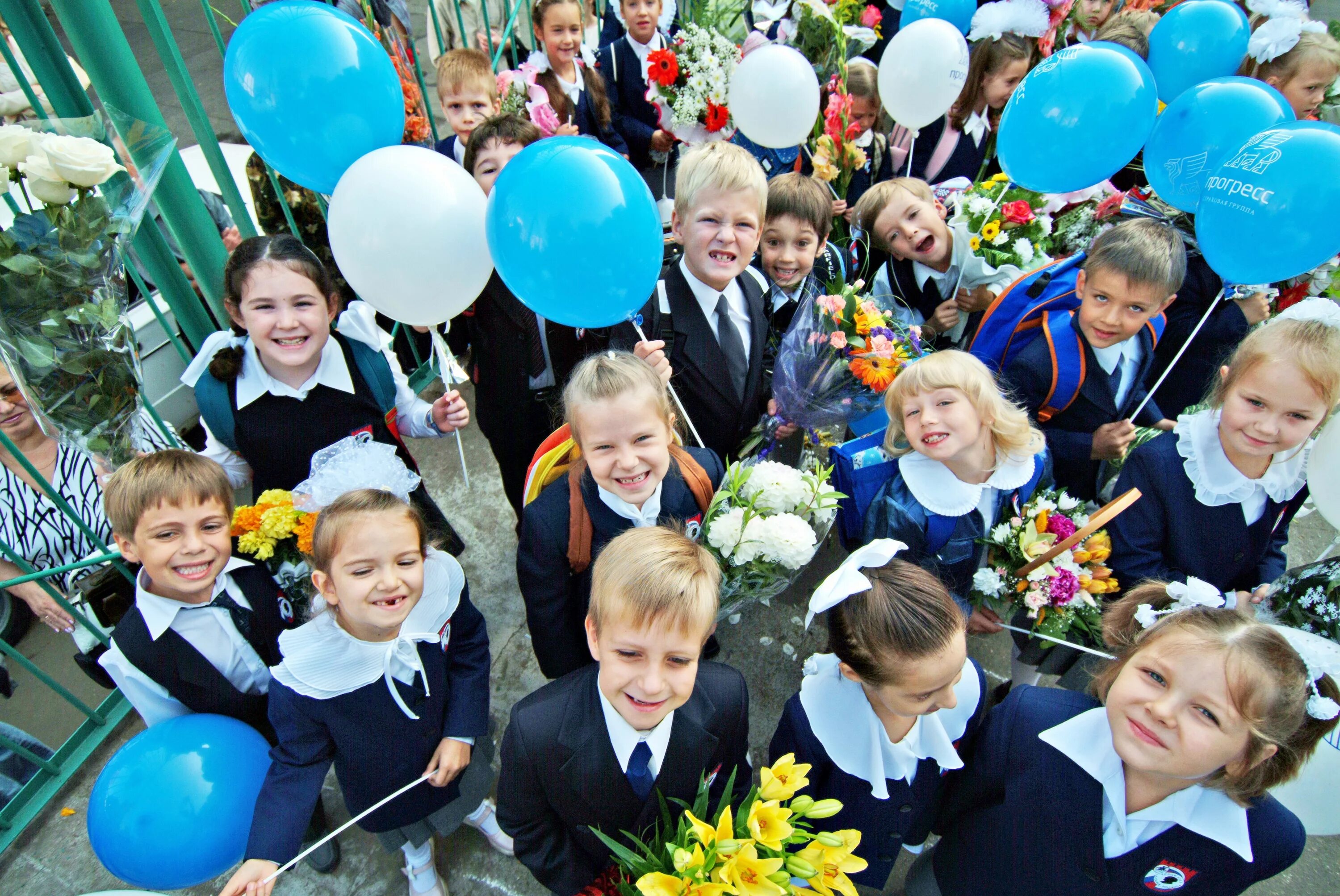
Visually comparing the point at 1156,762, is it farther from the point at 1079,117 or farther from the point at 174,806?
the point at 1079,117

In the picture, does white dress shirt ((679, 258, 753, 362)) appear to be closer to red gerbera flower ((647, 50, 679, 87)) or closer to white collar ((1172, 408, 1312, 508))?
white collar ((1172, 408, 1312, 508))

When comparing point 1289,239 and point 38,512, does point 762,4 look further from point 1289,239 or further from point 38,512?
point 38,512

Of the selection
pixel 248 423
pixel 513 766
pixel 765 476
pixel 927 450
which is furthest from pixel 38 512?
pixel 927 450

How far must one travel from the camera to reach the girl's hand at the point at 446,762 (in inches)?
75.6

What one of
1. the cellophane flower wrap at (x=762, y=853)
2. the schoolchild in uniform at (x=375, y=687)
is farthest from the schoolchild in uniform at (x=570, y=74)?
the cellophane flower wrap at (x=762, y=853)

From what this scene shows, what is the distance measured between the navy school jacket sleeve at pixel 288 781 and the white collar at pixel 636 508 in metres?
0.92

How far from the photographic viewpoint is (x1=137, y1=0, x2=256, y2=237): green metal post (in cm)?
238

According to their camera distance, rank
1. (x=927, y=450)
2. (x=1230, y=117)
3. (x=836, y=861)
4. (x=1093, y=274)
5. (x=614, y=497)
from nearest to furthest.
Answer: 1. (x=836, y=861)
2. (x=614, y=497)
3. (x=927, y=450)
4. (x=1093, y=274)
5. (x=1230, y=117)

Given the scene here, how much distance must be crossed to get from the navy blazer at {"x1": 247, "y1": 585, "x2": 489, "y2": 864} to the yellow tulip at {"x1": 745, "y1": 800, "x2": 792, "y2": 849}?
1058mm

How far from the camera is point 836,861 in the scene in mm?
1193

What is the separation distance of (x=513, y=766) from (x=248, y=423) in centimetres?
136

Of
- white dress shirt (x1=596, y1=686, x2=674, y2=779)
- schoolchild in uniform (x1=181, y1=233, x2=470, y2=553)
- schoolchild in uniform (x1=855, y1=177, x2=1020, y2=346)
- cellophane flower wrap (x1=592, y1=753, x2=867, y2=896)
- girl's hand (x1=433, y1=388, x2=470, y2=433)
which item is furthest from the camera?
schoolchild in uniform (x1=855, y1=177, x2=1020, y2=346)

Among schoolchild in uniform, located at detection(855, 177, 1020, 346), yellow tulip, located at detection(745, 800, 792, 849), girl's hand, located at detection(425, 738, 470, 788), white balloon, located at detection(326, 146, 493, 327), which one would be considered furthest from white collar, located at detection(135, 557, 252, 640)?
schoolchild in uniform, located at detection(855, 177, 1020, 346)

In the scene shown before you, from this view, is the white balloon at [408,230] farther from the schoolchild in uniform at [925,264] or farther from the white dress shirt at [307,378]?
the schoolchild in uniform at [925,264]
